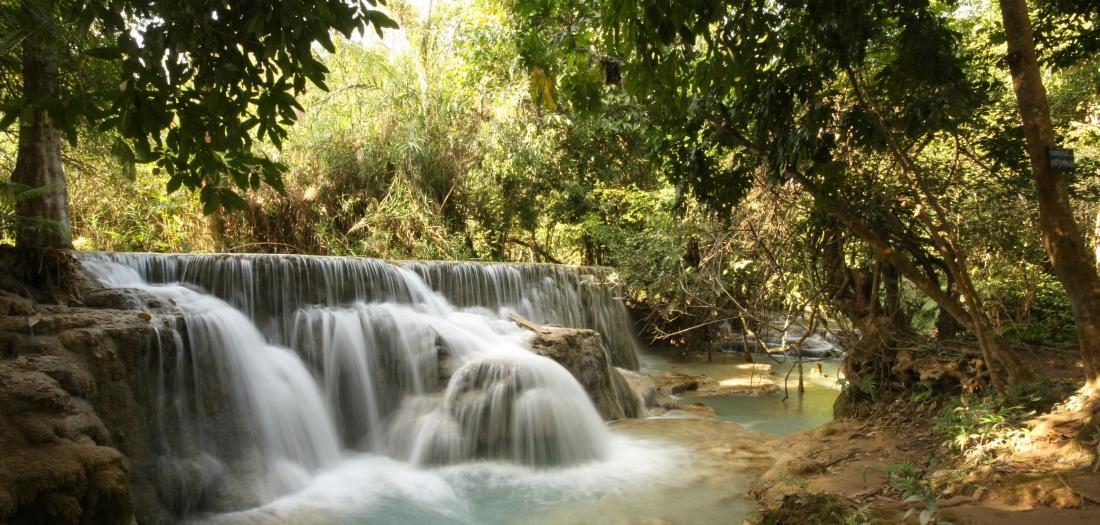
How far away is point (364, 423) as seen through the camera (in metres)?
7.00

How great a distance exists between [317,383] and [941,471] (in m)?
5.99

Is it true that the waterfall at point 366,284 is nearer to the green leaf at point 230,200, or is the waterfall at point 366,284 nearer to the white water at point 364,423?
the white water at point 364,423

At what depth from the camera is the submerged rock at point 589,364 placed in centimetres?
804

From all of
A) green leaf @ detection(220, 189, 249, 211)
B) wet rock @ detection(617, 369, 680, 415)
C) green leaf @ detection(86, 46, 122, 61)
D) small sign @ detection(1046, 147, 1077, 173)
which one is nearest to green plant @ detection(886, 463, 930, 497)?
small sign @ detection(1046, 147, 1077, 173)

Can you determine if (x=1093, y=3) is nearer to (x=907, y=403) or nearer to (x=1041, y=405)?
(x=1041, y=405)

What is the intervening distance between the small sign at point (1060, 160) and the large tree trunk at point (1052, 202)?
0.05 metres

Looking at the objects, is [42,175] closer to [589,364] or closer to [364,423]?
[364,423]

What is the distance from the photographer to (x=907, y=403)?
19.0 ft

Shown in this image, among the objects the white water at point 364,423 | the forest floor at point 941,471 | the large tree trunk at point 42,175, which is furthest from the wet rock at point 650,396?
the large tree trunk at point 42,175

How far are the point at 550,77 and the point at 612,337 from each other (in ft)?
31.4

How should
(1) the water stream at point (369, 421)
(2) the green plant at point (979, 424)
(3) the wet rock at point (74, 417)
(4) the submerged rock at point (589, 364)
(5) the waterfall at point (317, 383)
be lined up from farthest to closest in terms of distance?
(4) the submerged rock at point (589, 364), (5) the waterfall at point (317, 383), (1) the water stream at point (369, 421), (2) the green plant at point (979, 424), (3) the wet rock at point (74, 417)

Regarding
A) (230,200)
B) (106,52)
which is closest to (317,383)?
(230,200)

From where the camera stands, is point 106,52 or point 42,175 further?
point 42,175

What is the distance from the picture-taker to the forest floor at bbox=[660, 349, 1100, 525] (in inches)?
117
